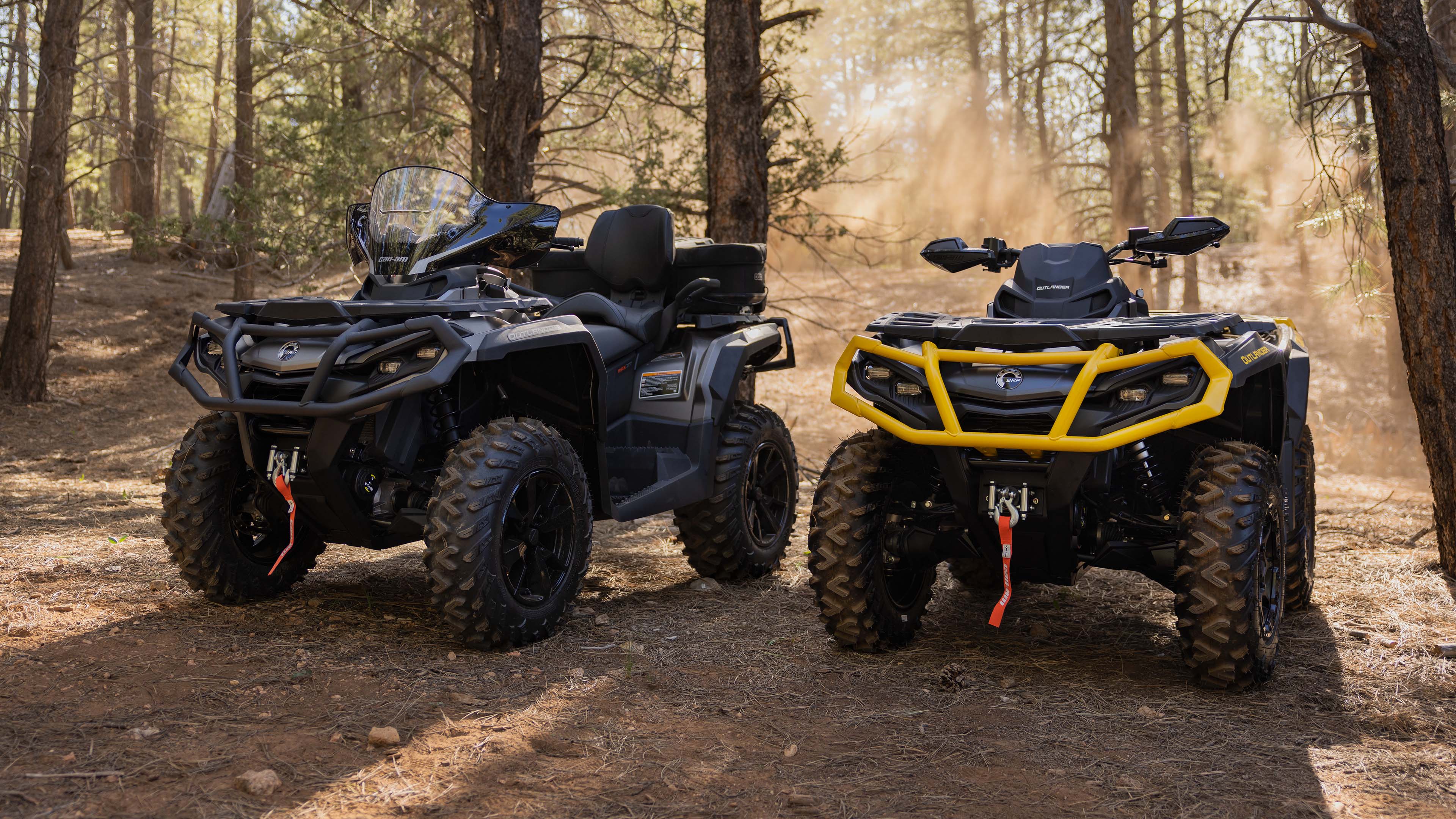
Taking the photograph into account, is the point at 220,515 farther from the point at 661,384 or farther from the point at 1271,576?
the point at 1271,576

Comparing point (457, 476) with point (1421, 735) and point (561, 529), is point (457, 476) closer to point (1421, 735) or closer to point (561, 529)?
point (561, 529)

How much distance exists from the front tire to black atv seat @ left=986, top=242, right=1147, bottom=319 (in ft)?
6.49

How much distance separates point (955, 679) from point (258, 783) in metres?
2.42

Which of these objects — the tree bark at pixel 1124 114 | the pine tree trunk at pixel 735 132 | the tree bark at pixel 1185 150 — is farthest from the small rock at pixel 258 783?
the tree bark at pixel 1185 150

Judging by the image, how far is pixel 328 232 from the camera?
11.9m

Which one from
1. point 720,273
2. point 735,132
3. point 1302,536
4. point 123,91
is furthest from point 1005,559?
point 123,91

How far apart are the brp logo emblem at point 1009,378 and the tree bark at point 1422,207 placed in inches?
121

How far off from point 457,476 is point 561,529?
67cm

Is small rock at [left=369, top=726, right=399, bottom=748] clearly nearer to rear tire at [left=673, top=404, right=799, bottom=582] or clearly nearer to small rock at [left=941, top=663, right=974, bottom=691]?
small rock at [left=941, top=663, right=974, bottom=691]

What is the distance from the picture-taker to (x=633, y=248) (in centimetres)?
610

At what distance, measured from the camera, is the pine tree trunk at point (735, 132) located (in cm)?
869

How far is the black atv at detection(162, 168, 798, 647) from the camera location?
4.32 metres

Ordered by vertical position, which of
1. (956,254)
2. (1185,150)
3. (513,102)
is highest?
(1185,150)

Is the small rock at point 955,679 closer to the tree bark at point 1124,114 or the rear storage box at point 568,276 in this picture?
the rear storage box at point 568,276
